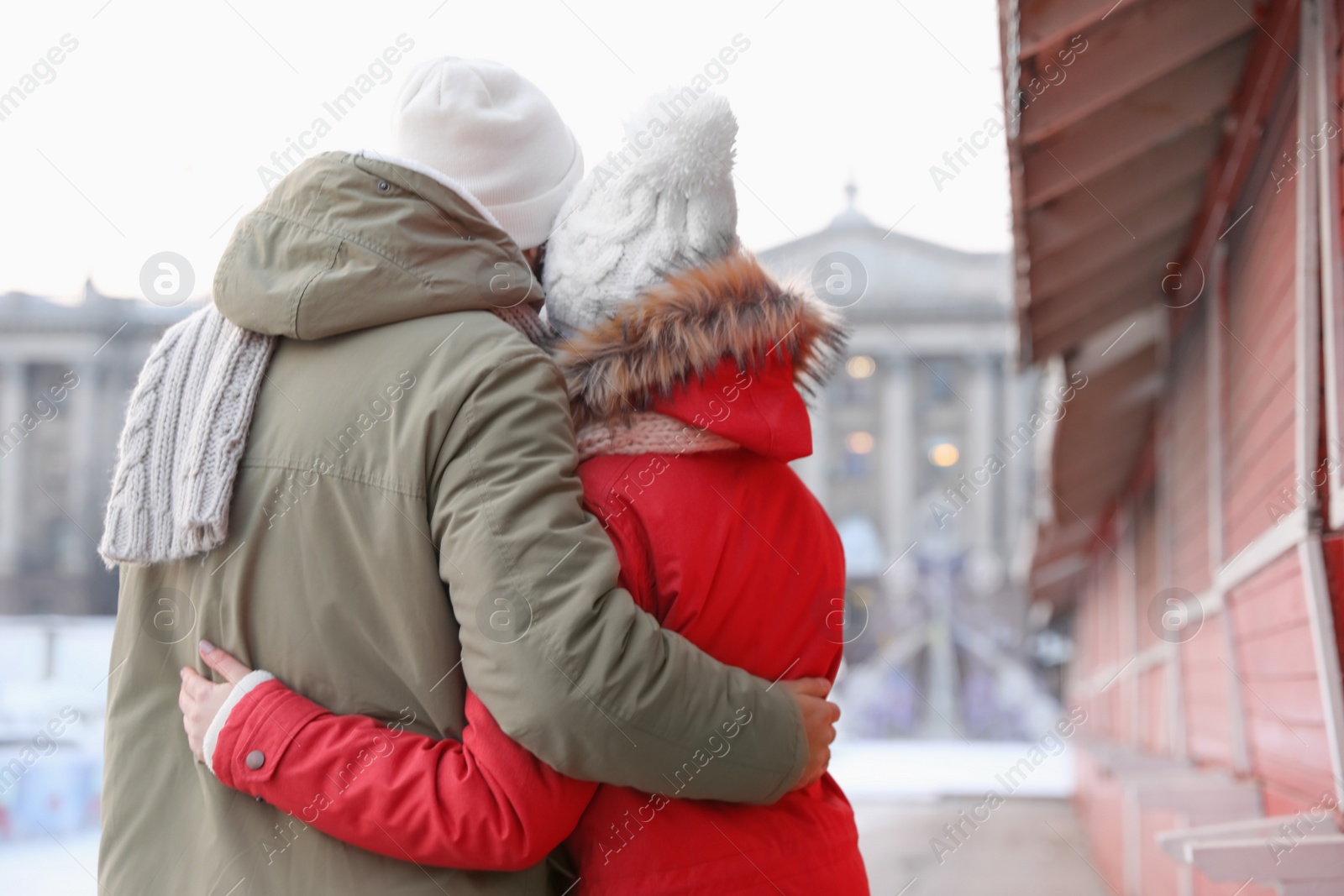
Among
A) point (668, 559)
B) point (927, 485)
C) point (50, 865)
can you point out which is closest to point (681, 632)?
point (668, 559)

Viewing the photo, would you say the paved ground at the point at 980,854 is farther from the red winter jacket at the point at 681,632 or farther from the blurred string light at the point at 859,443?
the blurred string light at the point at 859,443

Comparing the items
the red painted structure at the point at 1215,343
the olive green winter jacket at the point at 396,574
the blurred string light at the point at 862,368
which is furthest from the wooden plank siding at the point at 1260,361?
the blurred string light at the point at 862,368

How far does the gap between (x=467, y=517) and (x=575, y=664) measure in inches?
8.0

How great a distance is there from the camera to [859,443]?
2013 inches

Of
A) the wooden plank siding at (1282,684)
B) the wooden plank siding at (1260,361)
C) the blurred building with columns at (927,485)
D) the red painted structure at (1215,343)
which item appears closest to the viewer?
the red painted structure at (1215,343)

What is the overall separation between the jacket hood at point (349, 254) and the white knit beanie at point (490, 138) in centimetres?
18

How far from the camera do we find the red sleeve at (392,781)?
4.44 ft

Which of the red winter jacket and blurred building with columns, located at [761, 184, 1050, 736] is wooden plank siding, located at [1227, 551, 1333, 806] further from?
blurred building with columns, located at [761, 184, 1050, 736]

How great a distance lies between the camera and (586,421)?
1.57m

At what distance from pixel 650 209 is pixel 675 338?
0.18 meters

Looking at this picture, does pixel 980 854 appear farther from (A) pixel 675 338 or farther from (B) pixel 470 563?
(B) pixel 470 563

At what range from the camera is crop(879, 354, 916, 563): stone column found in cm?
4934

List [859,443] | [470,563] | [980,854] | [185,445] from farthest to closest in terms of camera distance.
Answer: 1. [859,443]
2. [980,854]
3. [185,445]
4. [470,563]

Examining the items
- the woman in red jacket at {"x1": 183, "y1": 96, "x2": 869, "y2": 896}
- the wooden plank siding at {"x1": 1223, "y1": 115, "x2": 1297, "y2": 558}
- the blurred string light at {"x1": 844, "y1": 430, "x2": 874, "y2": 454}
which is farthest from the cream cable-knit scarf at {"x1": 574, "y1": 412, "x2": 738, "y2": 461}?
the blurred string light at {"x1": 844, "y1": 430, "x2": 874, "y2": 454}
